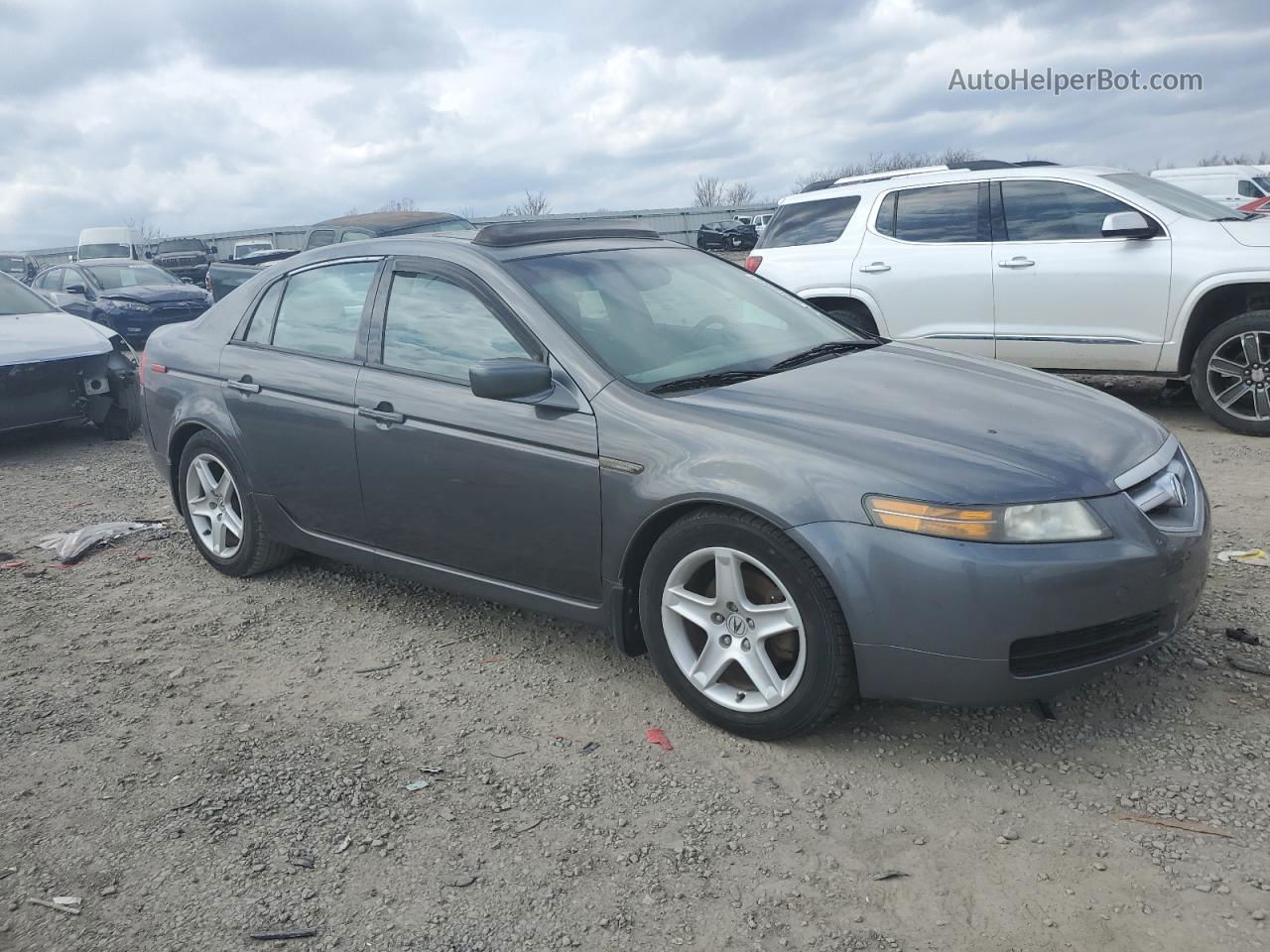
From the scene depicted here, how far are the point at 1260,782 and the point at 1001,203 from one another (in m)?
5.78

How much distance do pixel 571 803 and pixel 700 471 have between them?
1058 mm

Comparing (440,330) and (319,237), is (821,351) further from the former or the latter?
(319,237)

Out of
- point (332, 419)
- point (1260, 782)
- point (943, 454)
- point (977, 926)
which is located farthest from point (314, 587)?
point (1260, 782)

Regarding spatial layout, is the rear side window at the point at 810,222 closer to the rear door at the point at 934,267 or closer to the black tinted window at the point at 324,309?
the rear door at the point at 934,267

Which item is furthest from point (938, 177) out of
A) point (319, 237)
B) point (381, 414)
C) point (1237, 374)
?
point (319, 237)

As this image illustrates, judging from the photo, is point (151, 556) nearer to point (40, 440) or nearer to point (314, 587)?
point (314, 587)

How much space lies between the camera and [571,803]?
308cm

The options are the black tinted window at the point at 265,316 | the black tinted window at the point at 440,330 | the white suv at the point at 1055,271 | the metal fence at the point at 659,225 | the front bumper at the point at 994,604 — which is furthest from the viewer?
the metal fence at the point at 659,225

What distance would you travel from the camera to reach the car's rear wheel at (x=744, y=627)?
3.08 m

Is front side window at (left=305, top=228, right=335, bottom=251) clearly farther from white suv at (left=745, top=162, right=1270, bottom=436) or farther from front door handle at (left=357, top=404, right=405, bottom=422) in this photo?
front door handle at (left=357, top=404, right=405, bottom=422)

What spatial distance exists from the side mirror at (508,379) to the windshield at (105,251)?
28515 mm

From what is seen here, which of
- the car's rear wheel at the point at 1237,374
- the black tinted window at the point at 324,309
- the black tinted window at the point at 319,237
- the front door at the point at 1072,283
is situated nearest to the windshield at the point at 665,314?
the black tinted window at the point at 324,309

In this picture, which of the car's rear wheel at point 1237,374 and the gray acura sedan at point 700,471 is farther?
the car's rear wheel at point 1237,374

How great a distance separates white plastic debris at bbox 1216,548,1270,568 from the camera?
14.9 feet
